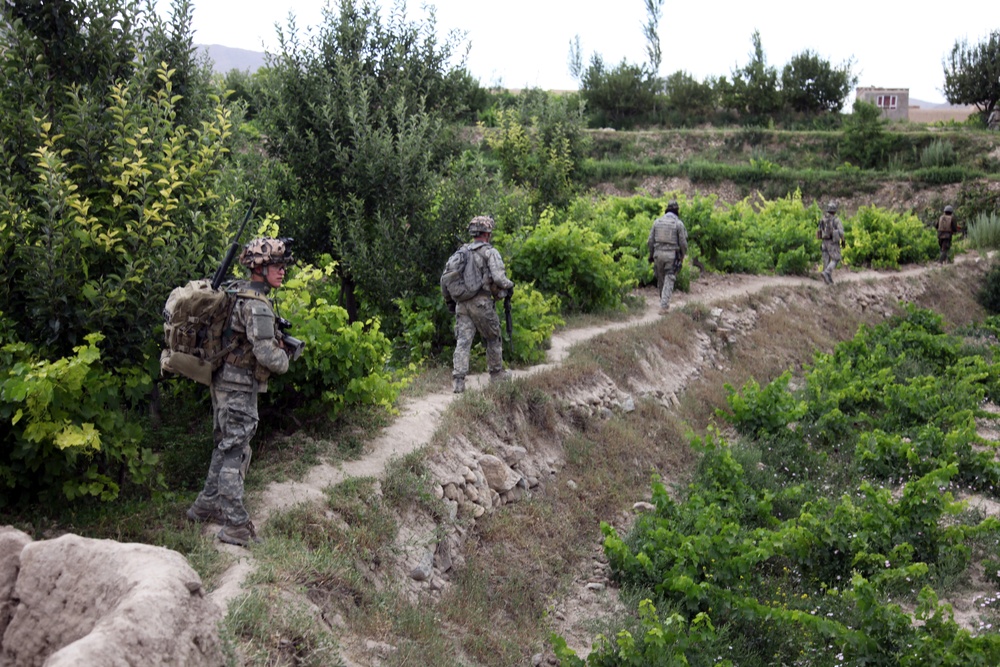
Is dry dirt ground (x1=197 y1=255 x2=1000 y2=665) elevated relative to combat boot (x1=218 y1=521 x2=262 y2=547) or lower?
lower

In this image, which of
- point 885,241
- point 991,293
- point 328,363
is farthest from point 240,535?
point 991,293

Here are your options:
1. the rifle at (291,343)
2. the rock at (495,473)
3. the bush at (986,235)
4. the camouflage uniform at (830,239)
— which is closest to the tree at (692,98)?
the bush at (986,235)

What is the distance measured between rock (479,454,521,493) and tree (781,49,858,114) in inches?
1667

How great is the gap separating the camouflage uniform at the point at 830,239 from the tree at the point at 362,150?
467 inches

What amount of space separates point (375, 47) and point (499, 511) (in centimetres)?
632

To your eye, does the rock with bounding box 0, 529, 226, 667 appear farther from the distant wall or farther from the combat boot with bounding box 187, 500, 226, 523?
the distant wall

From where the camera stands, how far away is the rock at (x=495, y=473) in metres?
8.78

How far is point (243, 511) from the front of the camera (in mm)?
6109

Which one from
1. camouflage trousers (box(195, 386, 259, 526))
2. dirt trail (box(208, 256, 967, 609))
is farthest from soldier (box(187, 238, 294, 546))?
dirt trail (box(208, 256, 967, 609))

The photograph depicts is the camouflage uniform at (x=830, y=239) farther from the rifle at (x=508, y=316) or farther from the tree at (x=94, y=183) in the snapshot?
the tree at (x=94, y=183)

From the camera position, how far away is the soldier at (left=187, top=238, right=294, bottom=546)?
6.00m

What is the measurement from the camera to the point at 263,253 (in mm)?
6156

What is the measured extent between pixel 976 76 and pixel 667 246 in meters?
36.5

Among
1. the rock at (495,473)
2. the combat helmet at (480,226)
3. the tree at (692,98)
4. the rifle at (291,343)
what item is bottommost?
the rock at (495,473)
